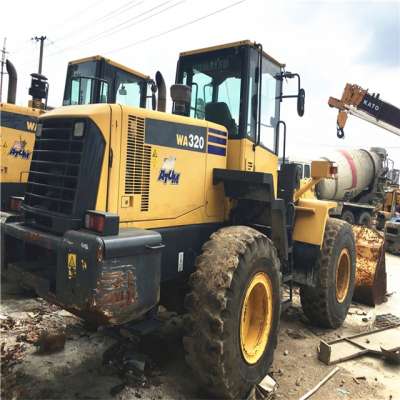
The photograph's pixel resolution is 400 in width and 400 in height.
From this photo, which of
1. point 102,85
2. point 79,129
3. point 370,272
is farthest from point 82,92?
point 370,272

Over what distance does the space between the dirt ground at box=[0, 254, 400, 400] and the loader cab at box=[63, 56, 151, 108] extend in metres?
3.42

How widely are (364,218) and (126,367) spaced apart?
574 inches

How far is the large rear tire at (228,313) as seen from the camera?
3.43 m

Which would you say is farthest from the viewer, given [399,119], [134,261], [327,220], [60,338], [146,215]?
[399,119]

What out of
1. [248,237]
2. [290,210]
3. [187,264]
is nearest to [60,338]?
[187,264]

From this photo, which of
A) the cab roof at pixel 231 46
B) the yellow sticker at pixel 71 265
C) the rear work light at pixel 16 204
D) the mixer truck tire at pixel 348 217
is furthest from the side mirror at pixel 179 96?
the mixer truck tire at pixel 348 217

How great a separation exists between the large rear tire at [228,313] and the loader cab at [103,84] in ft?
13.6

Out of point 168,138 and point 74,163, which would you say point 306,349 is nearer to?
point 168,138

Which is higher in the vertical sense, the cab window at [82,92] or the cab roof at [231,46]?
the cab roof at [231,46]

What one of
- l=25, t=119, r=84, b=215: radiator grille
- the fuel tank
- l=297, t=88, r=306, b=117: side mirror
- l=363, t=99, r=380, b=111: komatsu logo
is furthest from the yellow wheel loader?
l=363, t=99, r=380, b=111: komatsu logo

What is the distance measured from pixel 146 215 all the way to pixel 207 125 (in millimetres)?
1182

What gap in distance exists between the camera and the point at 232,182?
4.54 meters

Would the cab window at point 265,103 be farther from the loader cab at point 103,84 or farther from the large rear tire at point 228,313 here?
the loader cab at point 103,84

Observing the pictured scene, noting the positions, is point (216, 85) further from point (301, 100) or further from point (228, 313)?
point (228, 313)
